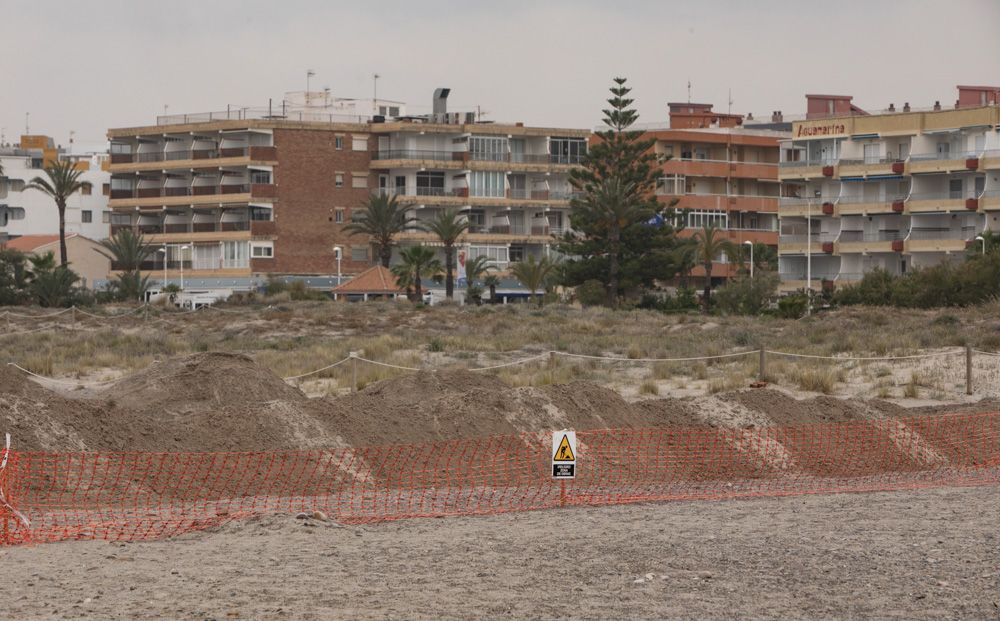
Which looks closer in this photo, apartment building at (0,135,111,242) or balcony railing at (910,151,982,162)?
balcony railing at (910,151,982,162)

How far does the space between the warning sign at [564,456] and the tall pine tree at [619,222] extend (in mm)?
54668

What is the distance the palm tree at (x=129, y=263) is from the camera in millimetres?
72750

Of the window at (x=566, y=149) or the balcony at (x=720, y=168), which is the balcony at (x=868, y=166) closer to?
the balcony at (x=720, y=168)

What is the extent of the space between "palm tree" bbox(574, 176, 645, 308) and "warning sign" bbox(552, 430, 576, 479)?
54.2m

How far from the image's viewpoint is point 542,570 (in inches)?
417

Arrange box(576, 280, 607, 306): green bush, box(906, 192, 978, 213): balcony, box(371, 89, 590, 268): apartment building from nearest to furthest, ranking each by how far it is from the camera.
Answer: box(576, 280, 607, 306): green bush → box(906, 192, 978, 213): balcony → box(371, 89, 590, 268): apartment building

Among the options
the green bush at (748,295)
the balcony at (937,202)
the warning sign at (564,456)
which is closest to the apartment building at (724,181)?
the balcony at (937,202)

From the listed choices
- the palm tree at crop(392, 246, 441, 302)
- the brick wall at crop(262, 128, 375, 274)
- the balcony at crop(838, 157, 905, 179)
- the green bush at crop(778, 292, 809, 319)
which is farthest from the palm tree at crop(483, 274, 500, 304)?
the green bush at crop(778, 292, 809, 319)

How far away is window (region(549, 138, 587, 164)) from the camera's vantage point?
297 feet

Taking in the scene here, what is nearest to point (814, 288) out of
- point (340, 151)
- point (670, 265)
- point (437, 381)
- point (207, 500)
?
point (670, 265)

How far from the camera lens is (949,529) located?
1256 cm

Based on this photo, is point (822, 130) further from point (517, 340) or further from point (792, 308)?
point (517, 340)

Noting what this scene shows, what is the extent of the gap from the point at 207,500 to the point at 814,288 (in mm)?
72453

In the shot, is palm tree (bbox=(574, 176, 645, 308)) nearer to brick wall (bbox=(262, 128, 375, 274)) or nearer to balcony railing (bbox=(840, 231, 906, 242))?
balcony railing (bbox=(840, 231, 906, 242))
